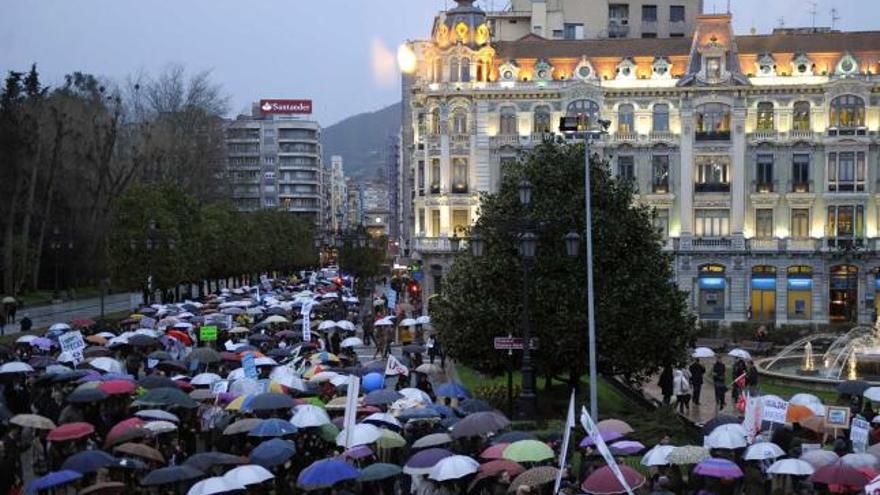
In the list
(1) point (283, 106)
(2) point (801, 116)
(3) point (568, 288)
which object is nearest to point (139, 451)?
(3) point (568, 288)

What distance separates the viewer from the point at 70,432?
74.6 feet

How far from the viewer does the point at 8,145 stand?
262 ft

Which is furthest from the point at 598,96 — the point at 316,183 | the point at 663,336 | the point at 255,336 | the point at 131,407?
the point at 316,183

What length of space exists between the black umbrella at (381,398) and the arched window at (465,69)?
4807 cm

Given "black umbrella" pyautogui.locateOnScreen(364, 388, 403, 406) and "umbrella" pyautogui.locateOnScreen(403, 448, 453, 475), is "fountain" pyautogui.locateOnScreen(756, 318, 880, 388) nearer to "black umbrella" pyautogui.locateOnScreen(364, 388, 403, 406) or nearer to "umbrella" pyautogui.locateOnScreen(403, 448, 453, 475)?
"black umbrella" pyautogui.locateOnScreen(364, 388, 403, 406)

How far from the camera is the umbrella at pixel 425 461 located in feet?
66.5

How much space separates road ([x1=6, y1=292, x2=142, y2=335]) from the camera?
67.3 meters

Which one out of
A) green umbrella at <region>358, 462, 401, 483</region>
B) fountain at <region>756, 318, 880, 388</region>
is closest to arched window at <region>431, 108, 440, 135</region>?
fountain at <region>756, 318, 880, 388</region>

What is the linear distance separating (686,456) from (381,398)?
27.8 feet

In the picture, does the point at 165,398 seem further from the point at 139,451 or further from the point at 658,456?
the point at 658,456

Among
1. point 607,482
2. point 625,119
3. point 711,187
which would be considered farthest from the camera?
point 625,119

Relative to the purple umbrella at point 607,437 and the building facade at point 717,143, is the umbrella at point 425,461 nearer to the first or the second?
the purple umbrella at point 607,437

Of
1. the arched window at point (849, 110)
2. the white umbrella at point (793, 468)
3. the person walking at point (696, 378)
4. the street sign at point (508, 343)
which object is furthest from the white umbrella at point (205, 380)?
the arched window at point (849, 110)

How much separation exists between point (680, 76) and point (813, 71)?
7525mm
